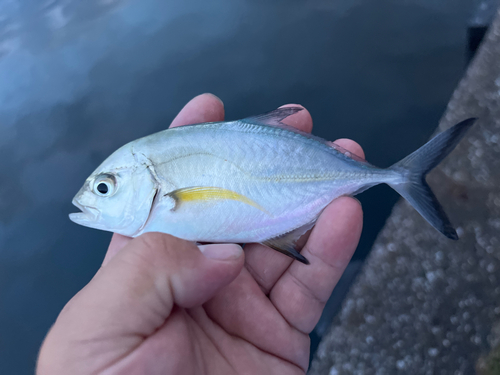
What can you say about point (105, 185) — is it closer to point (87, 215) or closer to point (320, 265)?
point (87, 215)

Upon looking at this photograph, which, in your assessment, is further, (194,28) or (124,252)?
(194,28)

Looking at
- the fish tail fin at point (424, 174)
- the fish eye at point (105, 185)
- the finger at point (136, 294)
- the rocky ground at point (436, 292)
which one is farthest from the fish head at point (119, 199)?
the rocky ground at point (436, 292)

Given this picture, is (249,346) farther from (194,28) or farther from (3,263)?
(194,28)

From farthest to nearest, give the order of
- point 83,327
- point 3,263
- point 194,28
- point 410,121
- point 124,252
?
point 194,28 < point 410,121 < point 3,263 < point 124,252 < point 83,327

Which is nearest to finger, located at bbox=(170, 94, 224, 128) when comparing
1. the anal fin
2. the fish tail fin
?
the anal fin

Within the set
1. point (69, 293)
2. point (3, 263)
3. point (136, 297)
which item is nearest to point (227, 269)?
point (136, 297)

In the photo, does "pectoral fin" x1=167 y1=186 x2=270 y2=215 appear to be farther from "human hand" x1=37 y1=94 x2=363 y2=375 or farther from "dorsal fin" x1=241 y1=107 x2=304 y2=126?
"dorsal fin" x1=241 y1=107 x2=304 y2=126

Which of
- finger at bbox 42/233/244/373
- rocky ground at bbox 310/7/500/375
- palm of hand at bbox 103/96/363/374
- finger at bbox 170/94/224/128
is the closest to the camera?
finger at bbox 42/233/244/373
